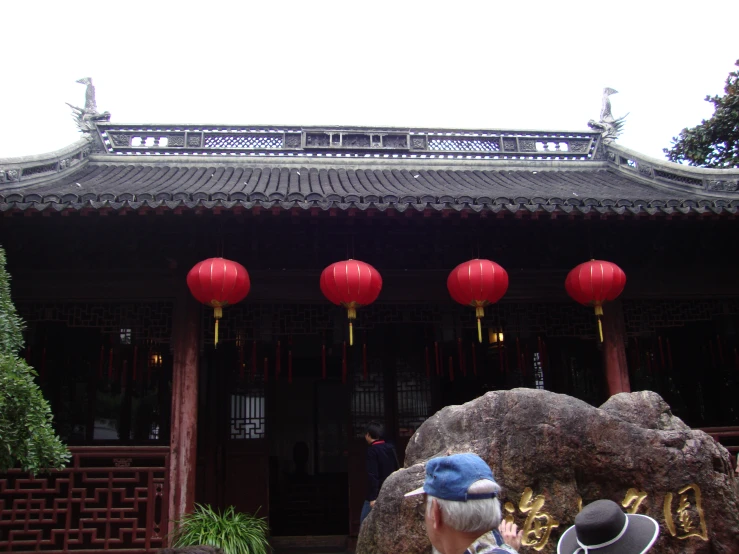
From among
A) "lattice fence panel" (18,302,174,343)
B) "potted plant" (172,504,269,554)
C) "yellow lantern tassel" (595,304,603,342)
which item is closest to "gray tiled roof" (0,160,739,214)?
"yellow lantern tassel" (595,304,603,342)

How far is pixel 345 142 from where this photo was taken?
9031 mm

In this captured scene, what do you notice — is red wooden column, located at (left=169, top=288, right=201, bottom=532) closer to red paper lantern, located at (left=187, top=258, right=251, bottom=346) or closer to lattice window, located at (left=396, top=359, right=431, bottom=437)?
red paper lantern, located at (left=187, top=258, right=251, bottom=346)

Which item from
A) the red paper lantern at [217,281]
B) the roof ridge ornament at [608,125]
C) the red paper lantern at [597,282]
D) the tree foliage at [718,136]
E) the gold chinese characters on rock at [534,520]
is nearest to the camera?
the gold chinese characters on rock at [534,520]

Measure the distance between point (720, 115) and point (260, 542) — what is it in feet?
37.1

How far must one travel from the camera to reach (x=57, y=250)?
6227mm

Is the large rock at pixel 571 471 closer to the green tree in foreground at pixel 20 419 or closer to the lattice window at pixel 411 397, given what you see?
the green tree in foreground at pixel 20 419

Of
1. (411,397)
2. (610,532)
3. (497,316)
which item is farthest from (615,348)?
(610,532)

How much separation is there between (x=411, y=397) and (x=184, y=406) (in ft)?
11.1

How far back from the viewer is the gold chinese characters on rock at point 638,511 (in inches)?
141

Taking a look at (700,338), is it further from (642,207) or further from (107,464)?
(107,464)

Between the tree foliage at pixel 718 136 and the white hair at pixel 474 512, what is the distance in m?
12.1

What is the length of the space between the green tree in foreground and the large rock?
2.28 metres

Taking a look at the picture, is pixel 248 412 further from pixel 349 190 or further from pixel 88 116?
pixel 88 116

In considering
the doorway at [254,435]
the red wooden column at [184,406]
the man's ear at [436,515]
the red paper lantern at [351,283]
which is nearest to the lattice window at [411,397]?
the doorway at [254,435]
